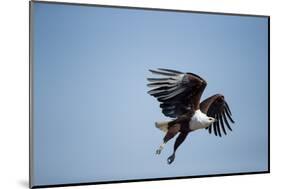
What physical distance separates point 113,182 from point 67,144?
52cm

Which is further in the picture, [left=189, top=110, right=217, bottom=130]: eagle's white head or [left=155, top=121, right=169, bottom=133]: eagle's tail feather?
[left=189, top=110, right=217, bottom=130]: eagle's white head

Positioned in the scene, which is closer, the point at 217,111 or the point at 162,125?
the point at 162,125

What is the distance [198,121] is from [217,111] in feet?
0.76

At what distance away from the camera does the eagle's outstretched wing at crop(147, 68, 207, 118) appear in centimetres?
422

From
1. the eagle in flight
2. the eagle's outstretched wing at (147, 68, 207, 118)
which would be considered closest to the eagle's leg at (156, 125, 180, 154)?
the eagle in flight

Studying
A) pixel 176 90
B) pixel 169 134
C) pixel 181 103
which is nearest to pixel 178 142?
pixel 169 134

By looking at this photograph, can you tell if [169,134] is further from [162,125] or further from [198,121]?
[198,121]

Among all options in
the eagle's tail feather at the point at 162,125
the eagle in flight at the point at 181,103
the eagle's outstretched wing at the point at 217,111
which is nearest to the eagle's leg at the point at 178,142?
the eagle in flight at the point at 181,103

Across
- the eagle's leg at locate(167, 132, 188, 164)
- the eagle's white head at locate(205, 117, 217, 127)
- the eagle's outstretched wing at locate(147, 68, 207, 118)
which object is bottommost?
the eagle's leg at locate(167, 132, 188, 164)

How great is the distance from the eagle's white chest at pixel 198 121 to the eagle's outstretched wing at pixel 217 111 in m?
0.05

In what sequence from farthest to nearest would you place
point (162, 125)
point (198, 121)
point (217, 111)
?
point (217, 111)
point (198, 121)
point (162, 125)

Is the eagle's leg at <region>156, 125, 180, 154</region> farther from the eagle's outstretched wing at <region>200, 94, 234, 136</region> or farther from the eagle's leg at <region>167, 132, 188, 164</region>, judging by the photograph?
the eagle's outstretched wing at <region>200, 94, 234, 136</region>

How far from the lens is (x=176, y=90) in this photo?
4.29 meters
